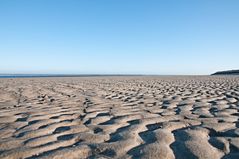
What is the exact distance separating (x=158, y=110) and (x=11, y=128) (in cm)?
228

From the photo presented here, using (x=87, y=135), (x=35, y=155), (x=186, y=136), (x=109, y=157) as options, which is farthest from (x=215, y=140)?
(x=35, y=155)

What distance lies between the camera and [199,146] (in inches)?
90.9

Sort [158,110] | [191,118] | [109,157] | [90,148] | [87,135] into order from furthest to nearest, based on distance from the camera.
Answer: [158,110] → [191,118] → [87,135] → [90,148] → [109,157]

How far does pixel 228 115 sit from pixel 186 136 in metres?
1.47

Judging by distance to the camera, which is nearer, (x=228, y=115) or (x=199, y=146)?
(x=199, y=146)

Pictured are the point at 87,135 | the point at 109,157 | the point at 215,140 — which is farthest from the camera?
the point at 87,135

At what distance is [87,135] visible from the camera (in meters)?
2.74

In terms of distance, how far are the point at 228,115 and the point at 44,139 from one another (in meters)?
2.62

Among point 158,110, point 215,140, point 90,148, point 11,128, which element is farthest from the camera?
point 158,110

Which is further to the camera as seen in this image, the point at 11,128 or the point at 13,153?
the point at 11,128

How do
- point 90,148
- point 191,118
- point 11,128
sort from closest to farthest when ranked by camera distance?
point 90,148, point 11,128, point 191,118

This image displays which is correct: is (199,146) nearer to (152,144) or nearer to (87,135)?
(152,144)

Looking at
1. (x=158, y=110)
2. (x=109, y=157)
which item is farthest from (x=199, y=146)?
(x=158, y=110)

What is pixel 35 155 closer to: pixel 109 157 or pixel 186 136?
pixel 109 157
